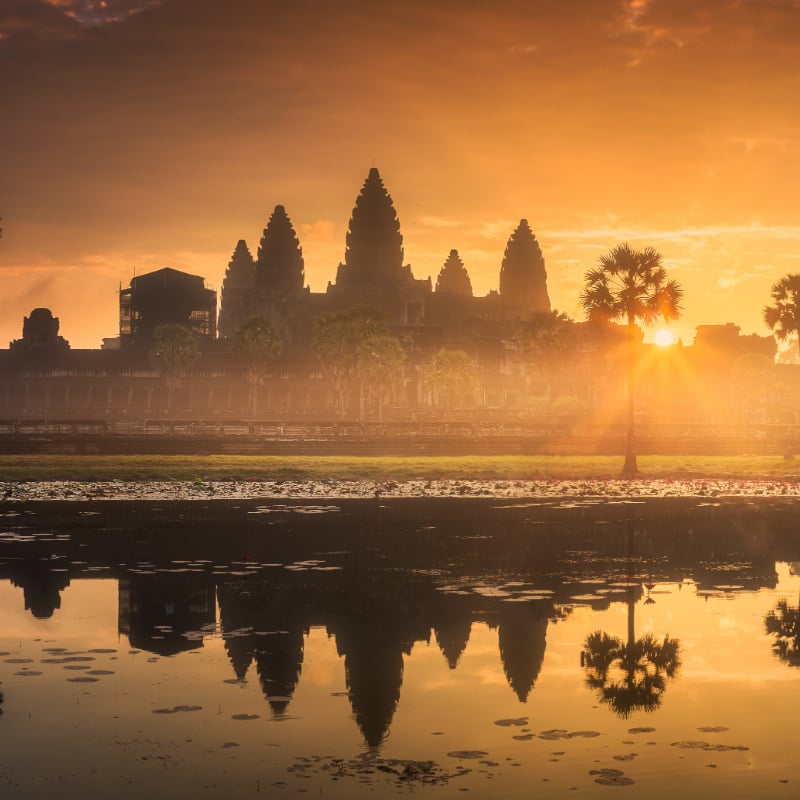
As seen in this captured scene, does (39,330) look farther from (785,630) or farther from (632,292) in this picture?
(785,630)

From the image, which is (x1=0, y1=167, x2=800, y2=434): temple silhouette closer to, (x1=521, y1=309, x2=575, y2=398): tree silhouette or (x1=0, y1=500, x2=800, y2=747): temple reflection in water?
(x1=521, y1=309, x2=575, y2=398): tree silhouette

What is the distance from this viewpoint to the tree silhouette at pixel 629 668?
12.8 metres

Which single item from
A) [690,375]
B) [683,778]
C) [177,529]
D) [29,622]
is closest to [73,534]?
[177,529]

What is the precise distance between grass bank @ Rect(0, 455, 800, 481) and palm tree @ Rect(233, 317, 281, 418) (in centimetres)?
6113

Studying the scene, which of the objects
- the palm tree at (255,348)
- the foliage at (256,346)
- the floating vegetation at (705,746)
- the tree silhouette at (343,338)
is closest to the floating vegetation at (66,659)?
the floating vegetation at (705,746)

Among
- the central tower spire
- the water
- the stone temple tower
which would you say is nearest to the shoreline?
the water

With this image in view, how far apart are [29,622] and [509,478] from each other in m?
30.7

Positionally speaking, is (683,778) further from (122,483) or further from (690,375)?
(690,375)

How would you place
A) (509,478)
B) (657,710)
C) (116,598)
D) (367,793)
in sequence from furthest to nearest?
1. (509,478)
2. (116,598)
3. (657,710)
4. (367,793)

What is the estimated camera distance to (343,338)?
104 m

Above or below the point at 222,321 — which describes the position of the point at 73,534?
below

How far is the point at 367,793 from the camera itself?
386 inches

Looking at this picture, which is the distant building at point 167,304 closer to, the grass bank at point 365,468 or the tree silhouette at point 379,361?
the tree silhouette at point 379,361

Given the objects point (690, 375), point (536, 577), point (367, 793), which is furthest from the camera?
point (690, 375)
